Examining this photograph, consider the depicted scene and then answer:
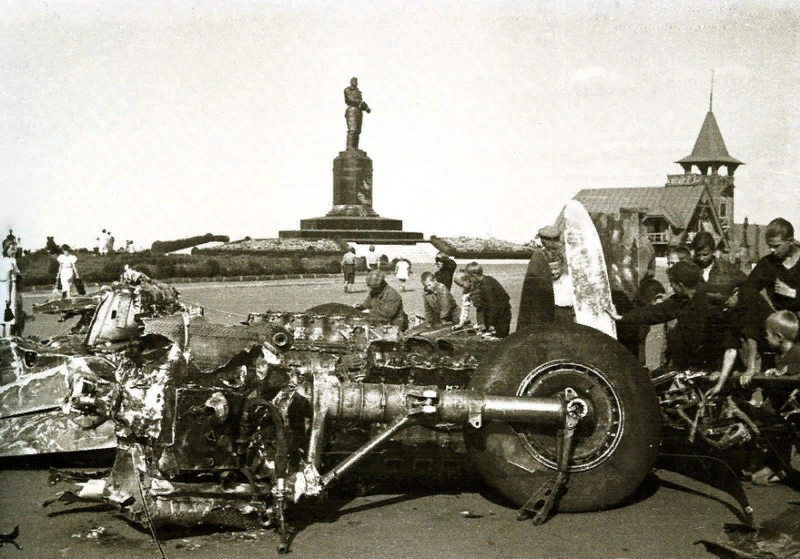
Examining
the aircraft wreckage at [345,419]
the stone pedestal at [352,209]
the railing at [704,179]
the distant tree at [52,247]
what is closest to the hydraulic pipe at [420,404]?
the aircraft wreckage at [345,419]

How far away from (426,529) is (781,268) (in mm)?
3562

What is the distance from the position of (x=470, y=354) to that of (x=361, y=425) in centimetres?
108

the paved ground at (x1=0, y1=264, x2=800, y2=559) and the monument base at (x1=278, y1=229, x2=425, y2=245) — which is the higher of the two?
the monument base at (x1=278, y1=229, x2=425, y2=245)

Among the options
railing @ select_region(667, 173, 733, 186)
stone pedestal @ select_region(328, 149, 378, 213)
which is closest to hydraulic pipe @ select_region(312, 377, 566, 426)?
stone pedestal @ select_region(328, 149, 378, 213)

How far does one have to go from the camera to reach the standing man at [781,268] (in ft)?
20.4

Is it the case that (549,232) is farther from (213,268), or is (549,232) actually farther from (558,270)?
(213,268)

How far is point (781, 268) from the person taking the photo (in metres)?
6.30

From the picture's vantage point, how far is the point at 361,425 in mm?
5031

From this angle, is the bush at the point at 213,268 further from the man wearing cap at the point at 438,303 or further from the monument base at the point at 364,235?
the man wearing cap at the point at 438,303

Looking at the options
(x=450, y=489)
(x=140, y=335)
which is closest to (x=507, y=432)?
(x=450, y=489)

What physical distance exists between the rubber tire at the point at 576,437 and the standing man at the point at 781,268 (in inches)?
76.0

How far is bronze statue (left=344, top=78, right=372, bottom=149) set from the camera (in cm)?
4044

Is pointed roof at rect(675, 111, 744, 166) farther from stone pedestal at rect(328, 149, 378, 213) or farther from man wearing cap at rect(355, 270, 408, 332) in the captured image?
man wearing cap at rect(355, 270, 408, 332)

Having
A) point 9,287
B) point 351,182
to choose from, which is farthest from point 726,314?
point 351,182
